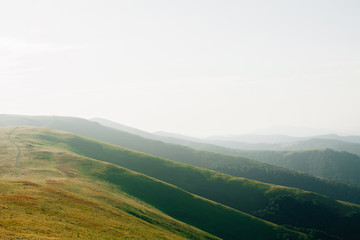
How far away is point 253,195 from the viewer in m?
140

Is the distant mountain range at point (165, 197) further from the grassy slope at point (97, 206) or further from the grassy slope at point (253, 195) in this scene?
the grassy slope at point (97, 206)

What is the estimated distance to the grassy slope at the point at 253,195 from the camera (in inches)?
4987

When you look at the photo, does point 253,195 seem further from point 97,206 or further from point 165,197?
point 97,206

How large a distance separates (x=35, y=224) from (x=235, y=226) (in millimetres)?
75572

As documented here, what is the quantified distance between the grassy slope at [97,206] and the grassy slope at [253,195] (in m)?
38.0

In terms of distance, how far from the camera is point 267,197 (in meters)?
139

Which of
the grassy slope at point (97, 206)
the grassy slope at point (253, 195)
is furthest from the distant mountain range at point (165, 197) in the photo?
the grassy slope at point (97, 206)

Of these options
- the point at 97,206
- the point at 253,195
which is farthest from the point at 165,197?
the point at 253,195

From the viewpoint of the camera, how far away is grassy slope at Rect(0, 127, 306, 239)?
36688 mm

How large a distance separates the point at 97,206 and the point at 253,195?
112 metres

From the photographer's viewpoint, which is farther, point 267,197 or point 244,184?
point 244,184

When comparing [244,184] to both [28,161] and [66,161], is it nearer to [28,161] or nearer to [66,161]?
[66,161]

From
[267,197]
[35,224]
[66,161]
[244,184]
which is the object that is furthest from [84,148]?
[35,224]

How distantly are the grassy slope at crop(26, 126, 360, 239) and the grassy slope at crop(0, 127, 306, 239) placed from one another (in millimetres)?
38018
